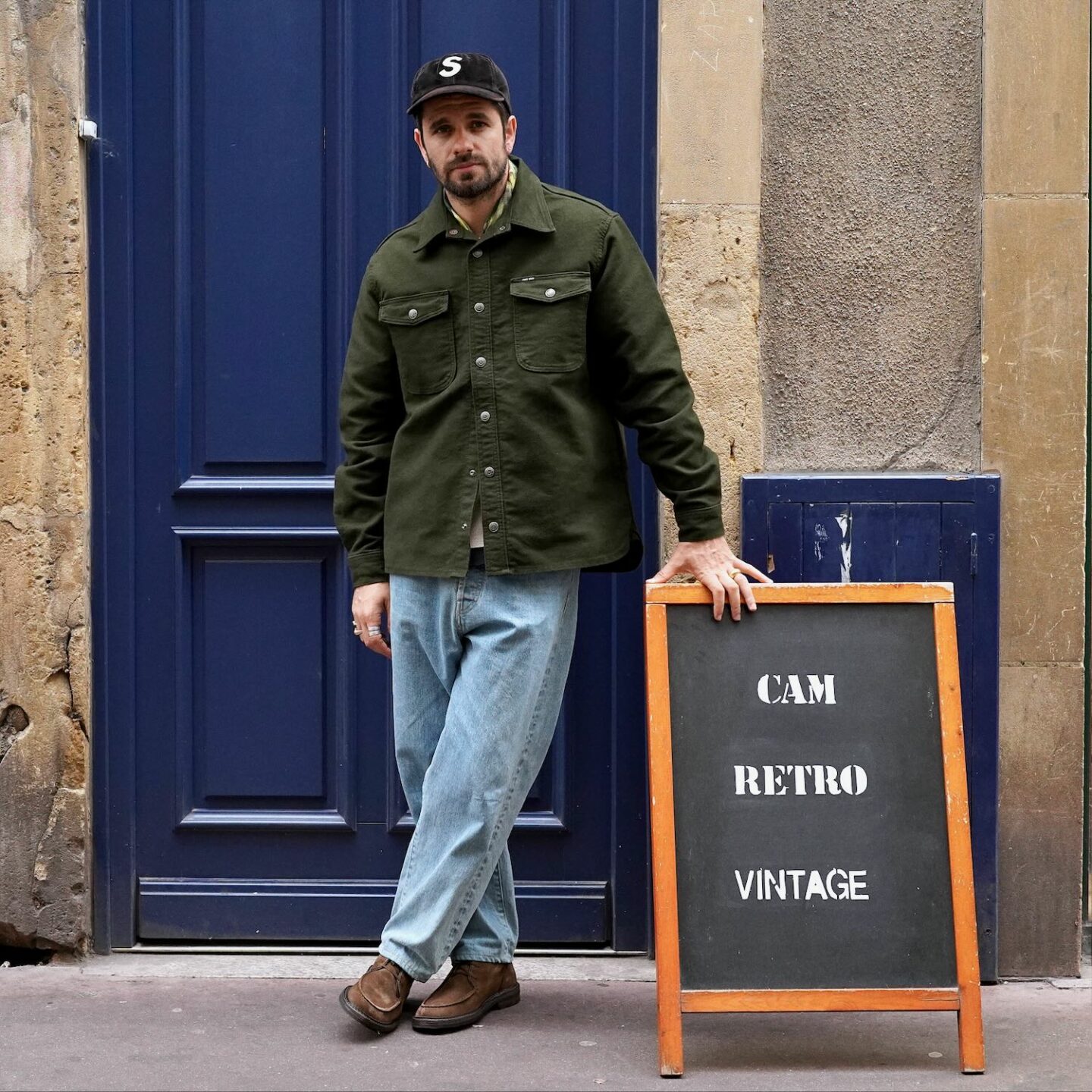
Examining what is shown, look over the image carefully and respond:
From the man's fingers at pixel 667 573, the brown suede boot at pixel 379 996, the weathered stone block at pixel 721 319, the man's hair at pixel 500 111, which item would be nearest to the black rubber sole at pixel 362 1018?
the brown suede boot at pixel 379 996

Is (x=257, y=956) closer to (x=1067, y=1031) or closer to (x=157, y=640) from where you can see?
(x=157, y=640)

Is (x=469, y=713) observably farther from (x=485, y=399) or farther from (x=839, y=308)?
(x=839, y=308)

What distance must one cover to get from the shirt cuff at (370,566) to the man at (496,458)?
69mm

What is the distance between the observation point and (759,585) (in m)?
3.41

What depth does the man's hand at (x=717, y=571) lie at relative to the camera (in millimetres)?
3381

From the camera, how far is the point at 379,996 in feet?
11.4

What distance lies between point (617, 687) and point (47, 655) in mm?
1448

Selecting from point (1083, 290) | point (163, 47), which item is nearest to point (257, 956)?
point (163, 47)

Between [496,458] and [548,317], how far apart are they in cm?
32

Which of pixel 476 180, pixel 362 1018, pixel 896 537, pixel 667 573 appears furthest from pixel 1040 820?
pixel 476 180

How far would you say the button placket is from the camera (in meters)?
3.39

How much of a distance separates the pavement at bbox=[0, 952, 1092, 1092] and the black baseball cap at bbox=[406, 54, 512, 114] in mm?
2013

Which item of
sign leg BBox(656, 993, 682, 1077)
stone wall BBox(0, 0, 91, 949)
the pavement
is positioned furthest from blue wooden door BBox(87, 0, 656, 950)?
sign leg BBox(656, 993, 682, 1077)

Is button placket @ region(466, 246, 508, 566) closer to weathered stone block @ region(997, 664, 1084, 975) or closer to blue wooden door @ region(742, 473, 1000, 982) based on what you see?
blue wooden door @ region(742, 473, 1000, 982)
